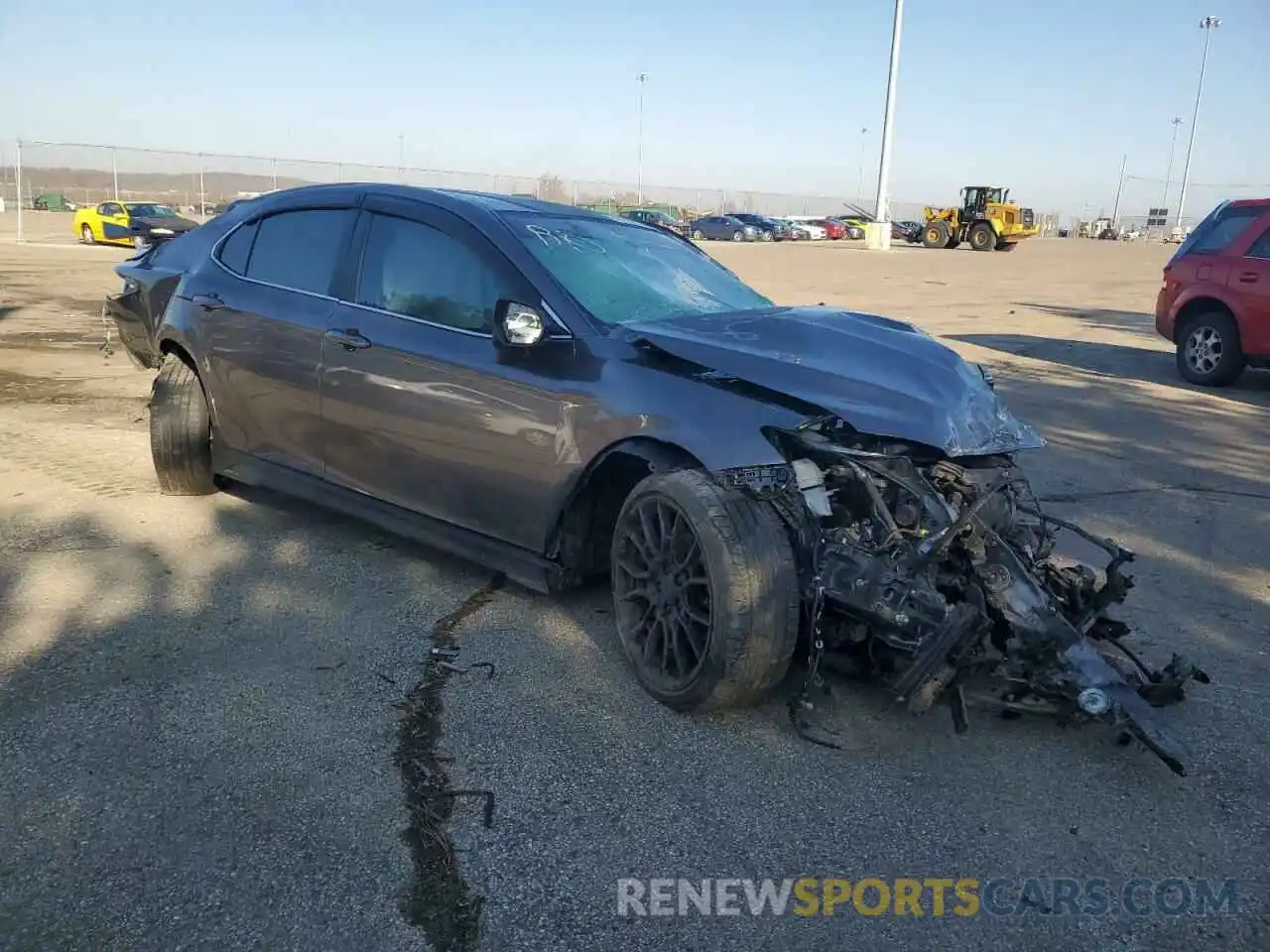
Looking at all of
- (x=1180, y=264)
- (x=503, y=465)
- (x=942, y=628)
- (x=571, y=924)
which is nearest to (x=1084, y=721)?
(x=942, y=628)

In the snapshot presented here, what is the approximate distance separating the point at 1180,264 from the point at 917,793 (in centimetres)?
925

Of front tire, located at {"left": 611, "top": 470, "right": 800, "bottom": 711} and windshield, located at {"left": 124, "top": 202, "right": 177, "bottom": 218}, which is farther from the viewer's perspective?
windshield, located at {"left": 124, "top": 202, "right": 177, "bottom": 218}

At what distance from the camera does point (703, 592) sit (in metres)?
3.41

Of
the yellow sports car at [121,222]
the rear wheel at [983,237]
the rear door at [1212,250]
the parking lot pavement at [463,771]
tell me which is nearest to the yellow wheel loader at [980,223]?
the rear wheel at [983,237]

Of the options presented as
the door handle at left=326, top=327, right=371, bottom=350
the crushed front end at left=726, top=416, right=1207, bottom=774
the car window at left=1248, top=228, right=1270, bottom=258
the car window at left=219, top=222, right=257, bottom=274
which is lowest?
the crushed front end at left=726, top=416, right=1207, bottom=774

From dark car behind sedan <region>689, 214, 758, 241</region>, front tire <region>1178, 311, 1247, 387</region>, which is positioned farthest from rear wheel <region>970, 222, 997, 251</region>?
front tire <region>1178, 311, 1247, 387</region>

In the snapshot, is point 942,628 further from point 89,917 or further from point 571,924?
point 89,917

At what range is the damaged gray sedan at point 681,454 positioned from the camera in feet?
10.6

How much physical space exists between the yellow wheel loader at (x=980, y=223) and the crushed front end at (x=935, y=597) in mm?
40145

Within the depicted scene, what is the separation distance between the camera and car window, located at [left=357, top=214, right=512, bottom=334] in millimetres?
4109

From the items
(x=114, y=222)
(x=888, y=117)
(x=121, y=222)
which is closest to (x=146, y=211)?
(x=121, y=222)

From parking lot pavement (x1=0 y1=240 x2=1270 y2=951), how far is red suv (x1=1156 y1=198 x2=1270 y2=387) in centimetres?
536

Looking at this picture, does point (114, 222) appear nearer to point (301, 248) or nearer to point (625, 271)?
point (301, 248)

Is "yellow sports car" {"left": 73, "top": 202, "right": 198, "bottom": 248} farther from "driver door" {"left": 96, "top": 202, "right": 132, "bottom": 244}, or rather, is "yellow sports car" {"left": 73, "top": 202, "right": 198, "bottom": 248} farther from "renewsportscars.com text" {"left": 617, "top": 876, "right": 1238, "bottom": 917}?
"renewsportscars.com text" {"left": 617, "top": 876, "right": 1238, "bottom": 917}
